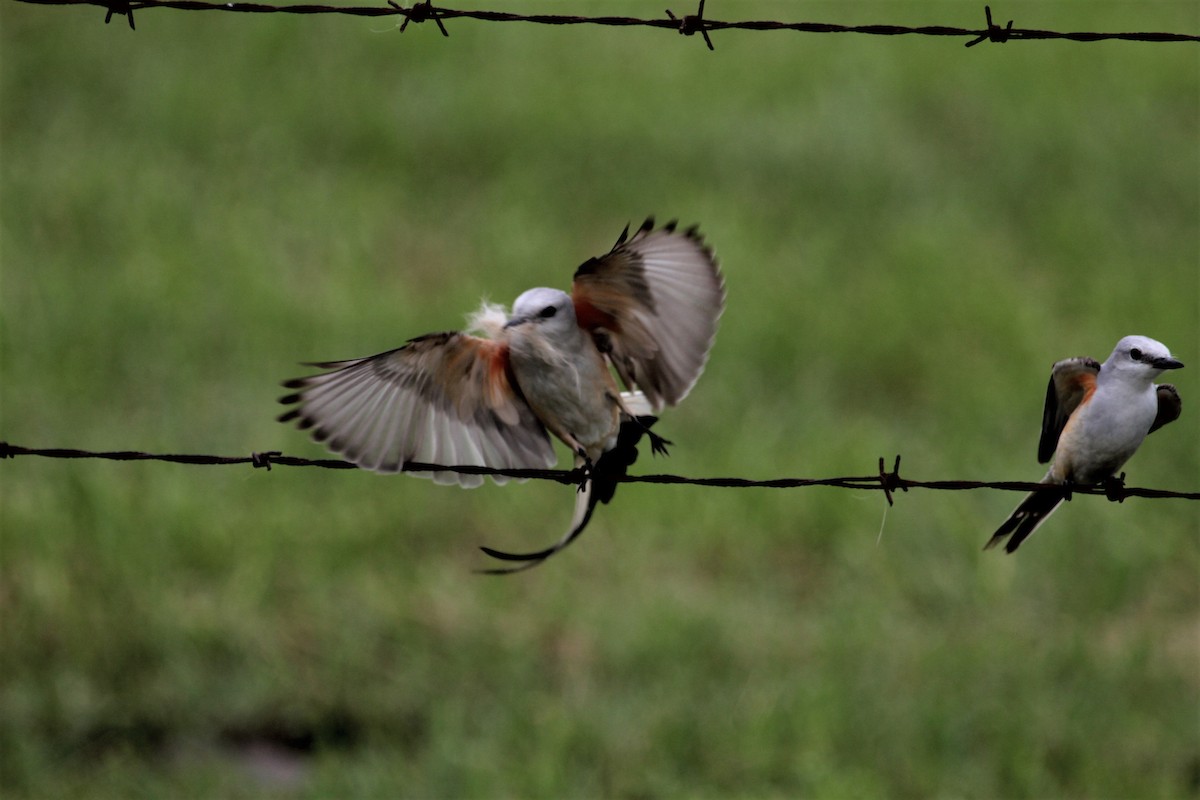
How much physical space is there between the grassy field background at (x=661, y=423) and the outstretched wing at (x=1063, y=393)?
7.44 ft

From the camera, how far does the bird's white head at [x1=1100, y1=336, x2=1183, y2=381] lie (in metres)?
3.19

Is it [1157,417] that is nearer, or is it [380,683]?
[1157,417]

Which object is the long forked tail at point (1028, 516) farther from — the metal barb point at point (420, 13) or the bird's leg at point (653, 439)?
the metal barb point at point (420, 13)

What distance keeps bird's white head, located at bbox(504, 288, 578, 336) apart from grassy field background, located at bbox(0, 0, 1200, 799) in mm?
2588

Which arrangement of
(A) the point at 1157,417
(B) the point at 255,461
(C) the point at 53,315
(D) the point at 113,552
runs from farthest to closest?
(C) the point at 53,315 → (D) the point at 113,552 → (A) the point at 1157,417 → (B) the point at 255,461

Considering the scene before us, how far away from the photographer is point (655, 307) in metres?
3.56

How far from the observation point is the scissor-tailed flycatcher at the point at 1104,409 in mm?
3225

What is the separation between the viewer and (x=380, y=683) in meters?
6.16

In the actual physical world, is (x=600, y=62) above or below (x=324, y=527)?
above

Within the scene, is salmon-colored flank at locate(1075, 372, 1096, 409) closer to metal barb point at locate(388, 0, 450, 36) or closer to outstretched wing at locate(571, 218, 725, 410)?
outstretched wing at locate(571, 218, 725, 410)

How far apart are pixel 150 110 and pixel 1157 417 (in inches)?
335

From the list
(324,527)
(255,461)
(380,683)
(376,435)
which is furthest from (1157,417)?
(324,527)

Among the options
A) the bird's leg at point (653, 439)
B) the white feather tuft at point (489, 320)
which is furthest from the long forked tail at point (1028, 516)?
the white feather tuft at point (489, 320)

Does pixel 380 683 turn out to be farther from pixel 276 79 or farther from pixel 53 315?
pixel 276 79
